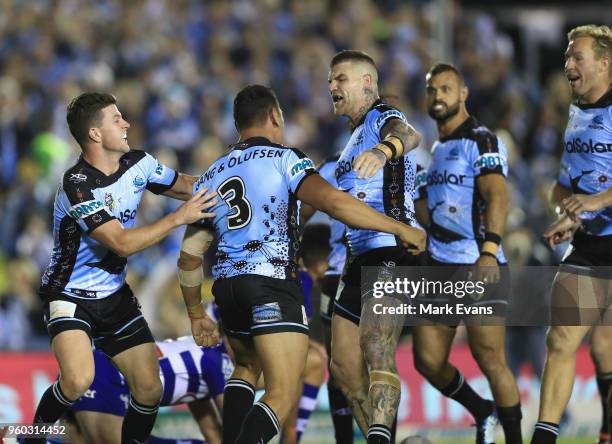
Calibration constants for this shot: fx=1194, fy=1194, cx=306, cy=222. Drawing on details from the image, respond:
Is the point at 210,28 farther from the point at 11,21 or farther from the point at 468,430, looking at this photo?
the point at 468,430

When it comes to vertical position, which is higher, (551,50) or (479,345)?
(551,50)

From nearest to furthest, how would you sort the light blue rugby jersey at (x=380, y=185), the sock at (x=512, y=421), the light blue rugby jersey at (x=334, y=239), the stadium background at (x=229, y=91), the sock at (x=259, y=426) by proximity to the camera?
the sock at (x=259, y=426) < the light blue rugby jersey at (x=380, y=185) < the sock at (x=512, y=421) < the light blue rugby jersey at (x=334, y=239) < the stadium background at (x=229, y=91)

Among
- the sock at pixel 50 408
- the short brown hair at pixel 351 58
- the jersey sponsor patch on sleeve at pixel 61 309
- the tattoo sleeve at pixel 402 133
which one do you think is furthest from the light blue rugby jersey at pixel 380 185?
the sock at pixel 50 408

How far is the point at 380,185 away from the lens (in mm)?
8688

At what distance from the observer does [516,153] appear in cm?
1761

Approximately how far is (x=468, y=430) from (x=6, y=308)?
5.97 meters

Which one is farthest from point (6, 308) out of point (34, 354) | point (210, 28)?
point (210, 28)

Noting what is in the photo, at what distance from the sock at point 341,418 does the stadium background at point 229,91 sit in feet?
11.2

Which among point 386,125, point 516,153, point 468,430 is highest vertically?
point 516,153

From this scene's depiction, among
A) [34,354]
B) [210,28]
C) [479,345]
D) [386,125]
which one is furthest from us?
[210,28]

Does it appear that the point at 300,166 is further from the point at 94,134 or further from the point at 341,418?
the point at 341,418

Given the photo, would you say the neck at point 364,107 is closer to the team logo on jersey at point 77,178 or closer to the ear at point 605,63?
the ear at point 605,63

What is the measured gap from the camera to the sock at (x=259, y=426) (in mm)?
7750

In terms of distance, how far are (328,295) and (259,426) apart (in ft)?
7.76
